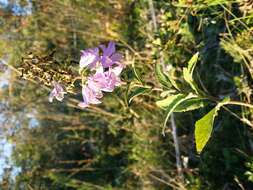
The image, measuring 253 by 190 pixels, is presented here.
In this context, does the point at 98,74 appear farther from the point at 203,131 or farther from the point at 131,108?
the point at 131,108

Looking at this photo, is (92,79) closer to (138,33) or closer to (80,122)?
(138,33)

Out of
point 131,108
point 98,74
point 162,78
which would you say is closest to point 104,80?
point 98,74

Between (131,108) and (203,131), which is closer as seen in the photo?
(203,131)

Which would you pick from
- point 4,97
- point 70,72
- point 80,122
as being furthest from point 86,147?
point 70,72

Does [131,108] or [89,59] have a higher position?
[89,59]

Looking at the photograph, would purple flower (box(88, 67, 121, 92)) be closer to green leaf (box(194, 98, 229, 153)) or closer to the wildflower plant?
the wildflower plant

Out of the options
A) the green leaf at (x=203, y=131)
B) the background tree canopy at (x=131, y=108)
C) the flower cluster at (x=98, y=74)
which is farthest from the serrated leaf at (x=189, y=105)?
the background tree canopy at (x=131, y=108)

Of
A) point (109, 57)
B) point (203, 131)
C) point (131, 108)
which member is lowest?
point (131, 108)
